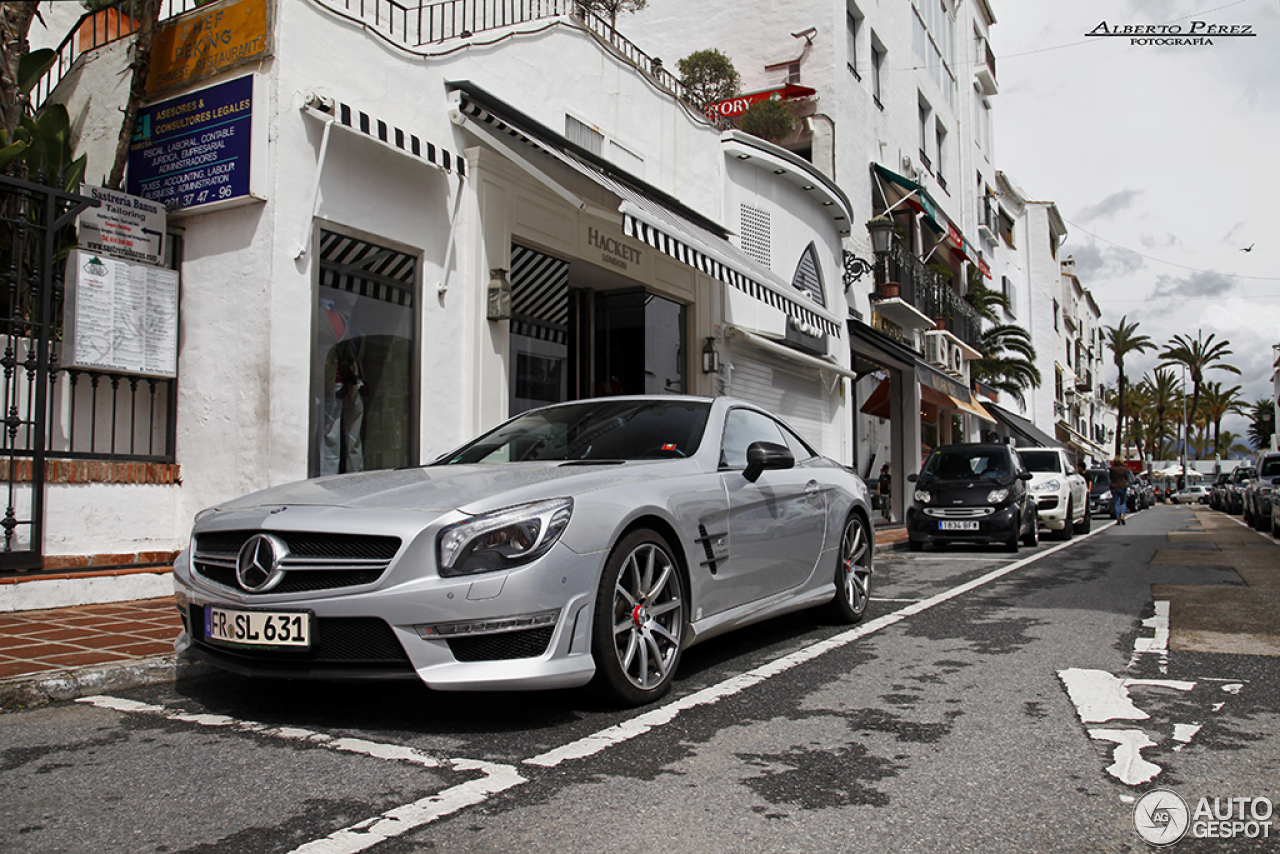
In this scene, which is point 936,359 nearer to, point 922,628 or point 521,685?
point 922,628

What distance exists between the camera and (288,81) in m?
7.75

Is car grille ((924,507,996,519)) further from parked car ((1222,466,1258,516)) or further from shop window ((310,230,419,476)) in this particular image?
parked car ((1222,466,1258,516))

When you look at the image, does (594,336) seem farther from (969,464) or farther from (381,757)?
(381,757)

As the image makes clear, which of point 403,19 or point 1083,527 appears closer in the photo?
point 403,19

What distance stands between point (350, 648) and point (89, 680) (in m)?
1.67

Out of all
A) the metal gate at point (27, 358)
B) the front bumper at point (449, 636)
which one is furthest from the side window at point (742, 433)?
the metal gate at point (27, 358)

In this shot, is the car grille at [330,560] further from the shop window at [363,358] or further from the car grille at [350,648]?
the shop window at [363,358]

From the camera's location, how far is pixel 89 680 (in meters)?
4.42

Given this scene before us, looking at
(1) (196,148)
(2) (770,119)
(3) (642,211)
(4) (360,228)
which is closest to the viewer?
(1) (196,148)

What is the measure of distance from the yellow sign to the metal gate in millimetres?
1669

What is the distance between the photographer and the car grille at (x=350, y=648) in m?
3.55

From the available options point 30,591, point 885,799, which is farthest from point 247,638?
point 30,591

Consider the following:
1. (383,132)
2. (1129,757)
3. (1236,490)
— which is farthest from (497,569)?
(1236,490)

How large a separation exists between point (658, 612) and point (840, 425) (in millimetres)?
16408
